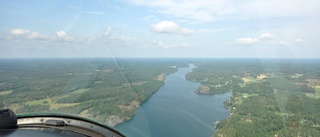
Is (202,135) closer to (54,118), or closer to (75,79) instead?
(75,79)

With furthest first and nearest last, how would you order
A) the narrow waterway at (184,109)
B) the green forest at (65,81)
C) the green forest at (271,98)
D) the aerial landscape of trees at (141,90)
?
the green forest at (271,98), the narrow waterway at (184,109), the green forest at (65,81), the aerial landscape of trees at (141,90)

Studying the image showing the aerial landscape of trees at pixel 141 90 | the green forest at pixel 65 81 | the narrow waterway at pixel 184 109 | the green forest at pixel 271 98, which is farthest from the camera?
the green forest at pixel 271 98

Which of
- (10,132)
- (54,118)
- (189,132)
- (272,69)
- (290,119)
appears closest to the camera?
(10,132)

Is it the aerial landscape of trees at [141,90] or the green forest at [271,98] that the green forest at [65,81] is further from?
the green forest at [271,98]

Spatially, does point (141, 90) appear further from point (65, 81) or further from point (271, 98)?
point (271, 98)

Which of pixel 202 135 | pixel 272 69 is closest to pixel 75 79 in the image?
pixel 202 135

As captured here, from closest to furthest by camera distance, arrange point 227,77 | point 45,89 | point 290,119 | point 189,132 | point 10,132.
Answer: point 10,132 < point 45,89 < point 290,119 < point 189,132 < point 227,77

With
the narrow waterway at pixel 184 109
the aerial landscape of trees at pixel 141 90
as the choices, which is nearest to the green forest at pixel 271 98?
the aerial landscape of trees at pixel 141 90
